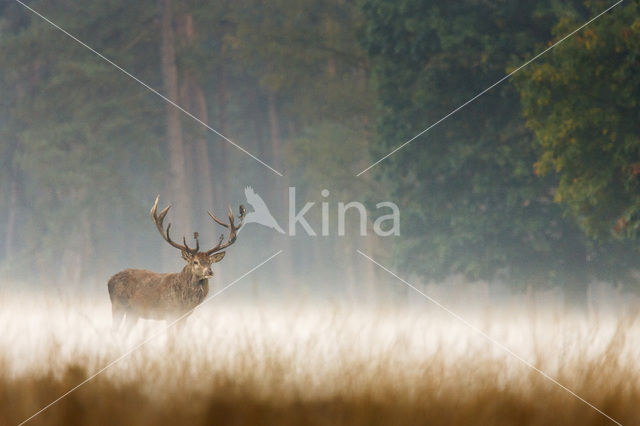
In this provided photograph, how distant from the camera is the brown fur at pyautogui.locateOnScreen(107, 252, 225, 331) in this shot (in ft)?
37.2

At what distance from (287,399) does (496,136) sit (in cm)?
2168

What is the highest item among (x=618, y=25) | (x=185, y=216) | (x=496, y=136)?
(x=618, y=25)

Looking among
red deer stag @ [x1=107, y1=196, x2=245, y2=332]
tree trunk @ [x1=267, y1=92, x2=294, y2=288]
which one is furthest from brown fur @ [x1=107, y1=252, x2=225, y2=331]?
tree trunk @ [x1=267, y1=92, x2=294, y2=288]

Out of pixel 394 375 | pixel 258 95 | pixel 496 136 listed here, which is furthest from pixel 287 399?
pixel 258 95

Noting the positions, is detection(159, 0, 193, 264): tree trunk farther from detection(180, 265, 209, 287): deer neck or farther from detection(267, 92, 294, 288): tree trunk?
detection(180, 265, 209, 287): deer neck

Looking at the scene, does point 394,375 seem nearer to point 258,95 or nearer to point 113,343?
point 113,343

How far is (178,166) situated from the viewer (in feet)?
110

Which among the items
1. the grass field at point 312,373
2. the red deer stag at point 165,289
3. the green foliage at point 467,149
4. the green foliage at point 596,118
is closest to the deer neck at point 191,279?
the red deer stag at point 165,289

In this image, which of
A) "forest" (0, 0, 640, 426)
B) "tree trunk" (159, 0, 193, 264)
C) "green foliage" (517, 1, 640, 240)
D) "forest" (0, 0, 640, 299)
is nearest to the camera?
"forest" (0, 0, 640, 426)

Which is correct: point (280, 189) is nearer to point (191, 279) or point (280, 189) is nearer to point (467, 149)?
point (467, 149)

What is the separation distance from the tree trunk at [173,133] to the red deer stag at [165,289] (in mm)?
19511

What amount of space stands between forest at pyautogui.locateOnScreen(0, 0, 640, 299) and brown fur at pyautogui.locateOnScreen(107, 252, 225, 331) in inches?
51.0

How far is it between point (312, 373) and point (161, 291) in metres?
6.62

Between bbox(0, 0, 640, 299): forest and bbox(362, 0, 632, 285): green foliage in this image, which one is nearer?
bbox(0, 0, 640, 299): forest
